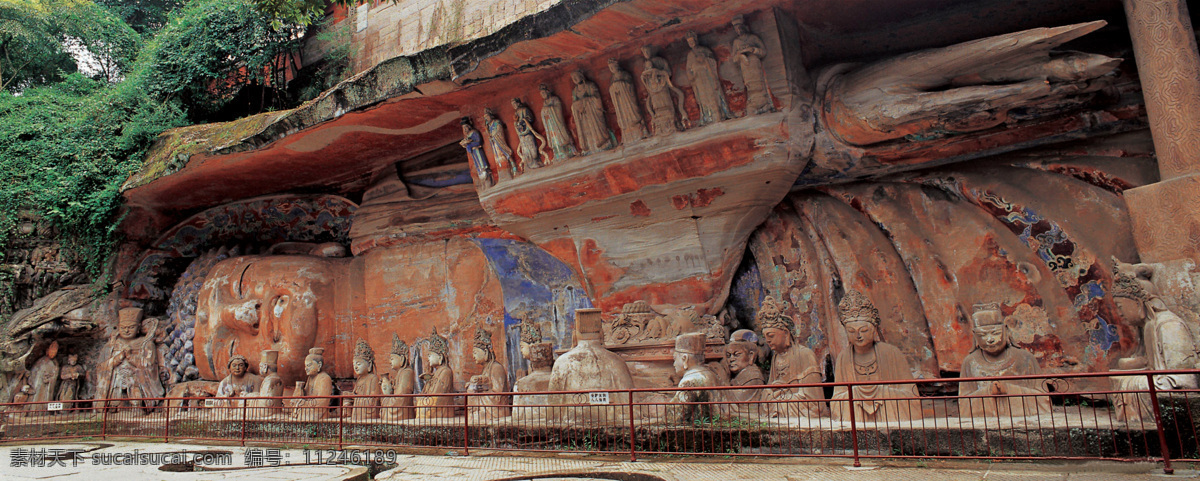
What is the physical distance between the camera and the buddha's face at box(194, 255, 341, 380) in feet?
37.0

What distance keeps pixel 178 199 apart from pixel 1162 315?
481 inches

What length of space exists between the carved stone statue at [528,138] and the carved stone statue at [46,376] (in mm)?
8682

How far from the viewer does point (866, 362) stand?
6242 mm

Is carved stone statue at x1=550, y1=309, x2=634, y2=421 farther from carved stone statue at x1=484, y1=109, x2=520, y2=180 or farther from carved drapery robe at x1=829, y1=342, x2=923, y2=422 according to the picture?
carved stone statue at x1=484, y1=109, x2=520, y2=180

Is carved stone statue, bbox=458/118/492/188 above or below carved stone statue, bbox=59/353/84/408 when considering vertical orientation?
above

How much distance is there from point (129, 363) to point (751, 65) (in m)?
10.8

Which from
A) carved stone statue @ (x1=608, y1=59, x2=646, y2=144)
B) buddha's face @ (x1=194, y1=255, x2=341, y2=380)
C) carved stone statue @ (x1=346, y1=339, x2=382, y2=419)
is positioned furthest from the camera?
buddha's face @ (x1=194, y1=255, x2=341, y2=380)

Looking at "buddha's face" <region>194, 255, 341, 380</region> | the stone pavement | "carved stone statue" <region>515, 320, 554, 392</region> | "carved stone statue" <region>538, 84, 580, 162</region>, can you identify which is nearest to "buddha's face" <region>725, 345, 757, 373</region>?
"carved stone statue" <region>515, 320, 554, 392</region>

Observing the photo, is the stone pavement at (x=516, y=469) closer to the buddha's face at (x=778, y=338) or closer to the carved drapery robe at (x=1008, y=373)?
the carved drapery robe at (x=1008, y=373)

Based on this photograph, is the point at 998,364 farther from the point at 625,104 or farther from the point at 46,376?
the point at 46,376

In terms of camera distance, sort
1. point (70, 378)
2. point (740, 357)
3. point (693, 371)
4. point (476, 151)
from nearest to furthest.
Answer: point (693, 371), point (740, 357), point (476, 151), point (70, 378)

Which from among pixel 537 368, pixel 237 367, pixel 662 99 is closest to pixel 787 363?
pixel 537 368

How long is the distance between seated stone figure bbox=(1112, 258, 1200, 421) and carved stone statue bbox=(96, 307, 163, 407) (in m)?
12.5

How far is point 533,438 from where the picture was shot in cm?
616
